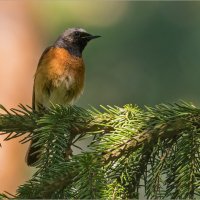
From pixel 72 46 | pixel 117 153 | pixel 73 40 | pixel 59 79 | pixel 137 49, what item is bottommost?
pixel 117 153

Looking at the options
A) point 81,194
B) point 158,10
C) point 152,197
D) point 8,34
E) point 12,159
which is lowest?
point 81,194

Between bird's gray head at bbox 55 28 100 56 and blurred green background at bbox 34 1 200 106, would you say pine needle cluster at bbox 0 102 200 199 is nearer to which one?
bird's gray head at bbox 55 28 100 56

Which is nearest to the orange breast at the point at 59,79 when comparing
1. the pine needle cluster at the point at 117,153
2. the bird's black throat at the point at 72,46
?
the bird's black throat at the point at 72,46

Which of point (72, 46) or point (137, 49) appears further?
point (137, 49)

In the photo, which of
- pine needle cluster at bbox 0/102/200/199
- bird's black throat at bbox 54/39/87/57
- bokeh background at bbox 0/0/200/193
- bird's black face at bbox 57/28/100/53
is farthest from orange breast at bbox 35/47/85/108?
bokeh background at bbox 0/0/200/193

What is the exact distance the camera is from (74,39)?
633 centimetres

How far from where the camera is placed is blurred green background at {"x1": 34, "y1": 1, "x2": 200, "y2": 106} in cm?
1824

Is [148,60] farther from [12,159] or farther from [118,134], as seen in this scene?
[118,134]

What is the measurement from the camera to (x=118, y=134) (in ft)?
10.1

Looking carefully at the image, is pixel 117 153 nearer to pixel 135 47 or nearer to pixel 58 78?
A: pixel 58 78

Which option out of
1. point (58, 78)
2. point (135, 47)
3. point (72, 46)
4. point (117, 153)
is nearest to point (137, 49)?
point (135, 47)

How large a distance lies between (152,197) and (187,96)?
48.2 ft

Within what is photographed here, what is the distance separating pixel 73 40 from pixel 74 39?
3 cm

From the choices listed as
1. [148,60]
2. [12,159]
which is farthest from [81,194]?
[148,60]
